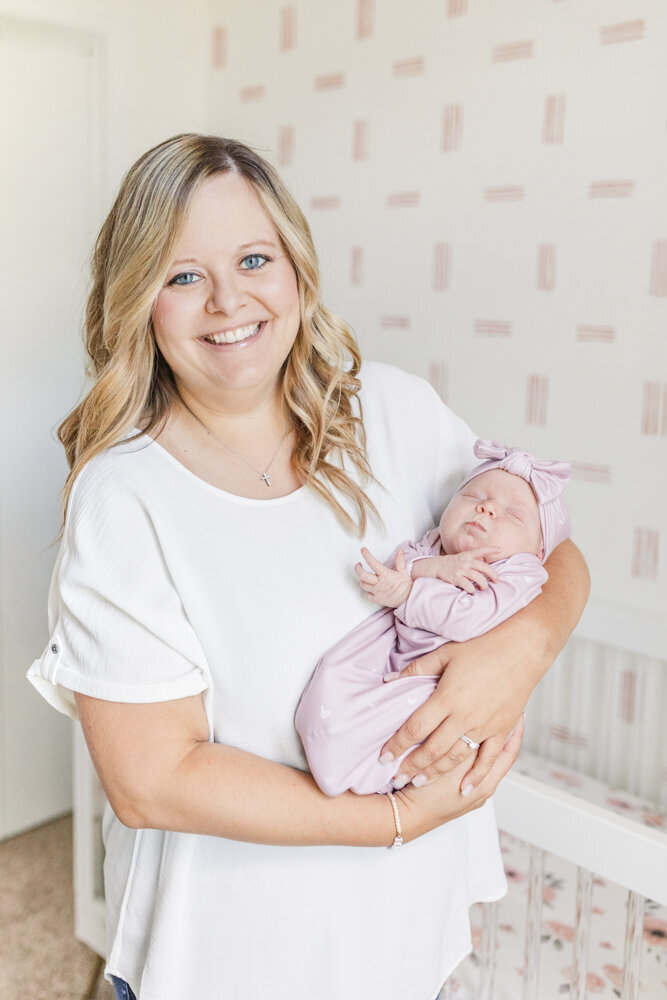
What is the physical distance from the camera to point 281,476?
1070 millimetres

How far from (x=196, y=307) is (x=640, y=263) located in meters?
1.31

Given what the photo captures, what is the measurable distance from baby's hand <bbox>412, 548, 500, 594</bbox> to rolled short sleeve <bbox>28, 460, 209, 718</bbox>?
0.28 m

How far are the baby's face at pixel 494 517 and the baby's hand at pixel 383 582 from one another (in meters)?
0.10

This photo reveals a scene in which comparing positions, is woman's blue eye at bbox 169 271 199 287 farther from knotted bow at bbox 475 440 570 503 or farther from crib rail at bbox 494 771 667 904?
crib rail at bbox 494 771 667 904

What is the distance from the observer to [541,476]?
1.11 meters

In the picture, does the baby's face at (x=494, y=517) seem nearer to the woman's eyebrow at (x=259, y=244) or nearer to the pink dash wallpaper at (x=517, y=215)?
the woman's eyebrow at (x=259, y=244)

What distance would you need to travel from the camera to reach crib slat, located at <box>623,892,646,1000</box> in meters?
1.13

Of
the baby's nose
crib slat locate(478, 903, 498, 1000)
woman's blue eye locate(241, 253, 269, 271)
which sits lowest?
crib slat locate(478, 903, 498, 1000)

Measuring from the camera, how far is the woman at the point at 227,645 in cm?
89

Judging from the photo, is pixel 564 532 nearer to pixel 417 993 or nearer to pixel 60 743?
pixel 417 993

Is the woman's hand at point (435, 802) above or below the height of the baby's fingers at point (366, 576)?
below

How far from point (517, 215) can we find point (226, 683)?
1560 mm

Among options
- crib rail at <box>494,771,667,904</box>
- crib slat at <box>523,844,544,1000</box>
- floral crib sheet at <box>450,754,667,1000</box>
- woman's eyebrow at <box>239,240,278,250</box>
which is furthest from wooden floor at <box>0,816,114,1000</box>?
woman's eyebrow at <box>239,240,278,250</box>

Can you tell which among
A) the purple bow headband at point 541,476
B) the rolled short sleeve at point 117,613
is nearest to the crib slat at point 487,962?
the purple bow headband at point 541,476
